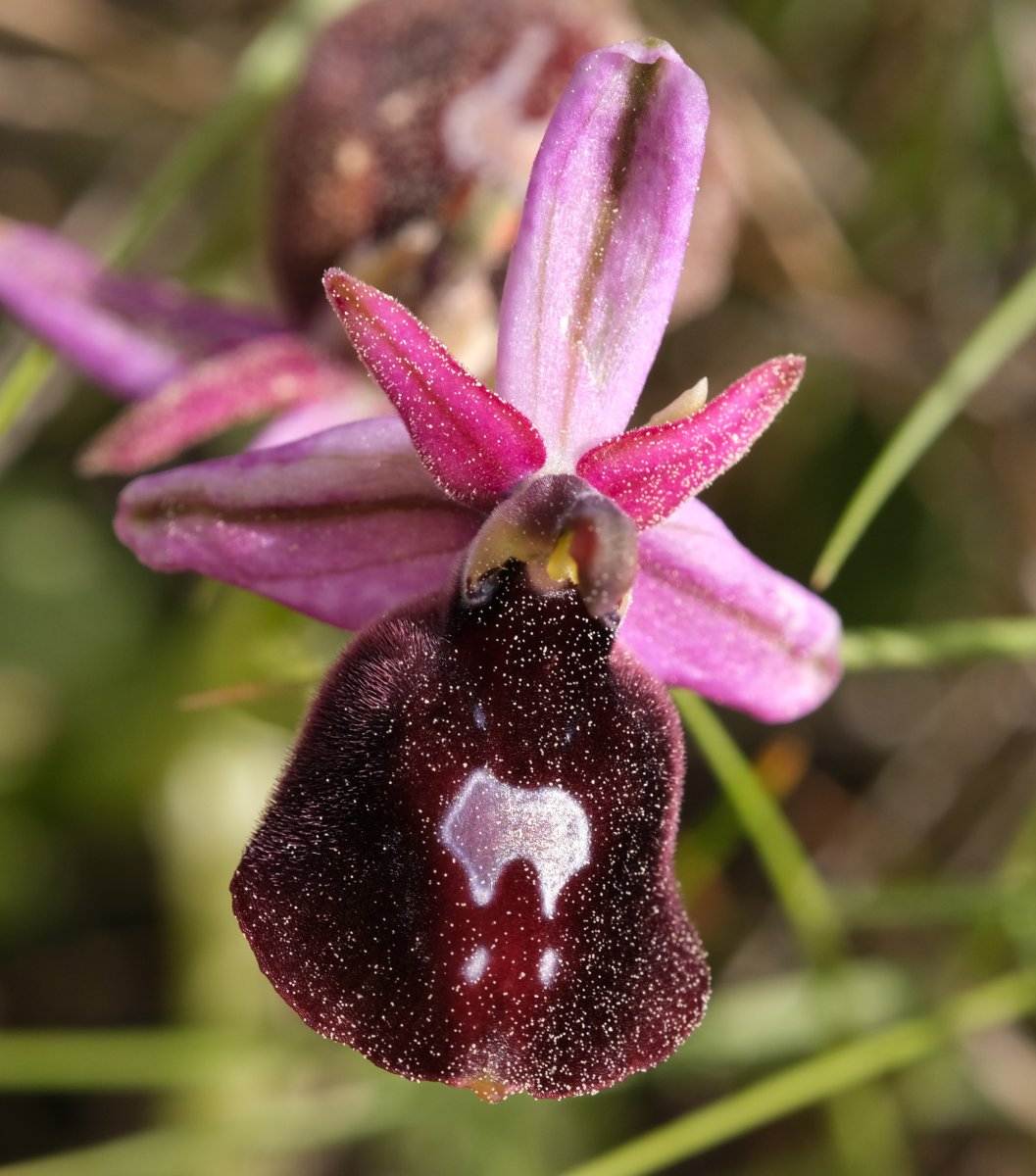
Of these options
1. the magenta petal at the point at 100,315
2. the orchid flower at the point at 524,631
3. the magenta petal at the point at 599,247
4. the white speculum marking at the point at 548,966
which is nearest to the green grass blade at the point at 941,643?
the orchid flower at the point at 524,631

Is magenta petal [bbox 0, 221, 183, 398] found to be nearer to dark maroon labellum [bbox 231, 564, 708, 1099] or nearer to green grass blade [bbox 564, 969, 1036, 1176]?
dark maroon labellum [bbox 231, 564, 708, 1099]

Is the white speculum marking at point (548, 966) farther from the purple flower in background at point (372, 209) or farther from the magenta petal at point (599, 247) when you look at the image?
the purple flower in background at point (372, 209)

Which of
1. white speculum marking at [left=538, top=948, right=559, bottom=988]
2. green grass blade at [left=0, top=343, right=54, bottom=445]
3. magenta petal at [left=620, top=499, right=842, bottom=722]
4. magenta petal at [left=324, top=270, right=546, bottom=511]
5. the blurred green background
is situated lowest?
the blurred green background

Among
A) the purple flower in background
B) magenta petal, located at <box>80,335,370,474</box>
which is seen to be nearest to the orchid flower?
magenta petal, located at <box>80,335,370,474</box>

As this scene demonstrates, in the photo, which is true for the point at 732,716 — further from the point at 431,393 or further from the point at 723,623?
the point at 431,393

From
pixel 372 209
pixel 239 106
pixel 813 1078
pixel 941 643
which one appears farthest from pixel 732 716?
pixel 239 106
